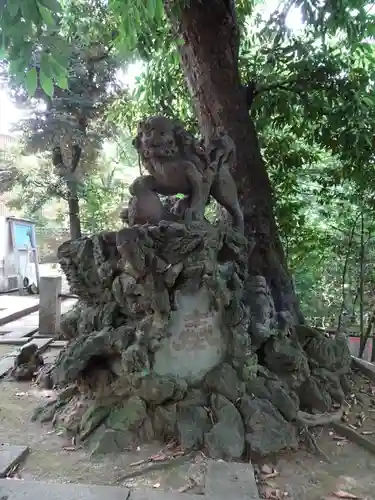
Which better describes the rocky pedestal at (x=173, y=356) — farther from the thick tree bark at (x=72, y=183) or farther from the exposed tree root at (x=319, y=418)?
the thick tree bark at (x=72, y=183)

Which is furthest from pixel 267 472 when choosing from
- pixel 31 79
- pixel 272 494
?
pixel 31 79

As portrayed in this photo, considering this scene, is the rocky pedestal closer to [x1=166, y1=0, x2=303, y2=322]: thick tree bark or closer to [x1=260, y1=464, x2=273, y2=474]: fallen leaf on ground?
[x1=260, y1=464, x2=273, y2=474]: fallen leaf on ground

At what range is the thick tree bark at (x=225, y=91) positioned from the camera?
4932 millimetres

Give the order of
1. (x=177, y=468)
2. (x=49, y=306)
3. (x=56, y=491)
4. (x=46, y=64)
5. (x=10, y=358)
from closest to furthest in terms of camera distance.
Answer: (x=46, y=64) → (x=56, y=491) → (x=177, y=468) → (x=10, y=358) → (x=49, y=306)

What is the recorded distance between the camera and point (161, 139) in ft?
11.8

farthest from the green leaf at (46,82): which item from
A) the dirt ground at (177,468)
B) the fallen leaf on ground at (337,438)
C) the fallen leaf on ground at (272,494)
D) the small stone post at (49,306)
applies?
the small stone post at (49,306)

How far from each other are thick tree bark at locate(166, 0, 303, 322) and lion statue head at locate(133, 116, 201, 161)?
4.37 ft

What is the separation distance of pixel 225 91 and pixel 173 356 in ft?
10.2

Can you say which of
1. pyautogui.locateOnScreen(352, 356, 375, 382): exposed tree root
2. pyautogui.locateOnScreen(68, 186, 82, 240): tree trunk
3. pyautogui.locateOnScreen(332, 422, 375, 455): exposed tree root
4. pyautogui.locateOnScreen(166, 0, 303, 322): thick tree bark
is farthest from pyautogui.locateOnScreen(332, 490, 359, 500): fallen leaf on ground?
pyautogui.locateOnScreen(68, 186, 82, 240): tree trunk

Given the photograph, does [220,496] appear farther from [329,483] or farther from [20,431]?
[20,431]

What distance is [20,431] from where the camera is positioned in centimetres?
339

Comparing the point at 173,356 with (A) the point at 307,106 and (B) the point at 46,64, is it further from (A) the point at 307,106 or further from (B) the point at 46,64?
(A) the point at 307,106

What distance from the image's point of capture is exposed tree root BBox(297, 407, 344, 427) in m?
3.53

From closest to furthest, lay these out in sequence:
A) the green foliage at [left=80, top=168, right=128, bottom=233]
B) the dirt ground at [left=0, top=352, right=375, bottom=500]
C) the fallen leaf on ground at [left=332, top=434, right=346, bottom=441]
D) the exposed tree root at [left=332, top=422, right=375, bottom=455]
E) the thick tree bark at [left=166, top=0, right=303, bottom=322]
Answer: the dirt ground at [left=0, top=352, right=375, bottom=500] < the exposed tree root at [left=332, top=422, right=375, bottom=455] < the fallen leaf on ground at [left=332, top=434, right=346, bottom=441] < the thick tree bark at [left=166, top=0, right=303, bottom=322] < the green foliage at [left=80, top=168, right=128, bottom=233]
